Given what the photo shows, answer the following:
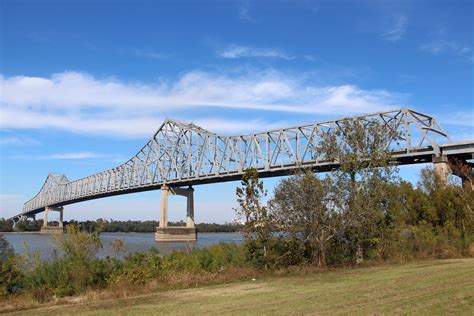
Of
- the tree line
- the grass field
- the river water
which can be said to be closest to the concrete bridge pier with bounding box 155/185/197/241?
the river water

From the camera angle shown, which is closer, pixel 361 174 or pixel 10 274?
pixel 10 274

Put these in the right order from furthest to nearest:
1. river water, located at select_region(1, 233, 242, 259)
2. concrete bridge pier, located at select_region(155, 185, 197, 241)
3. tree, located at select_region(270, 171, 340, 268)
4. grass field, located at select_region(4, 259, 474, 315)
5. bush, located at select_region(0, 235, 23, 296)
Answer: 1. concrete bridge pier, located at select_region(155, 185, 197, 241)
2. river water, located at select_region(1, 233, 242, 259)
3. tree, located at select_region(270, 171, 340, 268)
4. bush, located at select_region(0, 235, 23, 296)
5. grass field, located at select_region(4, 259, 474, 315)

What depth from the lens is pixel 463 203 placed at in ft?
76.9

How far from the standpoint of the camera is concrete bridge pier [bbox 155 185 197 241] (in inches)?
3595

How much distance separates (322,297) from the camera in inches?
447

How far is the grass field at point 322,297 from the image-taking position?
9.92 m

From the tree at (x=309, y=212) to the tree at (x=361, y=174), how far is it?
623mm

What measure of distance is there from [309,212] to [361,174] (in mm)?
3193

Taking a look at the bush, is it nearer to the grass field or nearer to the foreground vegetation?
the foreground vegetation

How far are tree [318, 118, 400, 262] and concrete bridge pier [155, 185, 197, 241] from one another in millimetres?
68314

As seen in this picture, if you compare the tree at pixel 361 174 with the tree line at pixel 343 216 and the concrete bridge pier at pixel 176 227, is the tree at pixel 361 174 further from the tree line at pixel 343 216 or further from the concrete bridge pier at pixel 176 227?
the concrete bridge pier at pixel 176 227

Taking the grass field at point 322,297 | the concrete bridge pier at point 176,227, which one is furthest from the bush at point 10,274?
the concrete bridge pier at point 176,227

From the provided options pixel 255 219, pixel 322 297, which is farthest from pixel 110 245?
pixel 322 297

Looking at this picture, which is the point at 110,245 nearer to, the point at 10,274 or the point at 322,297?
the point at 10,274
